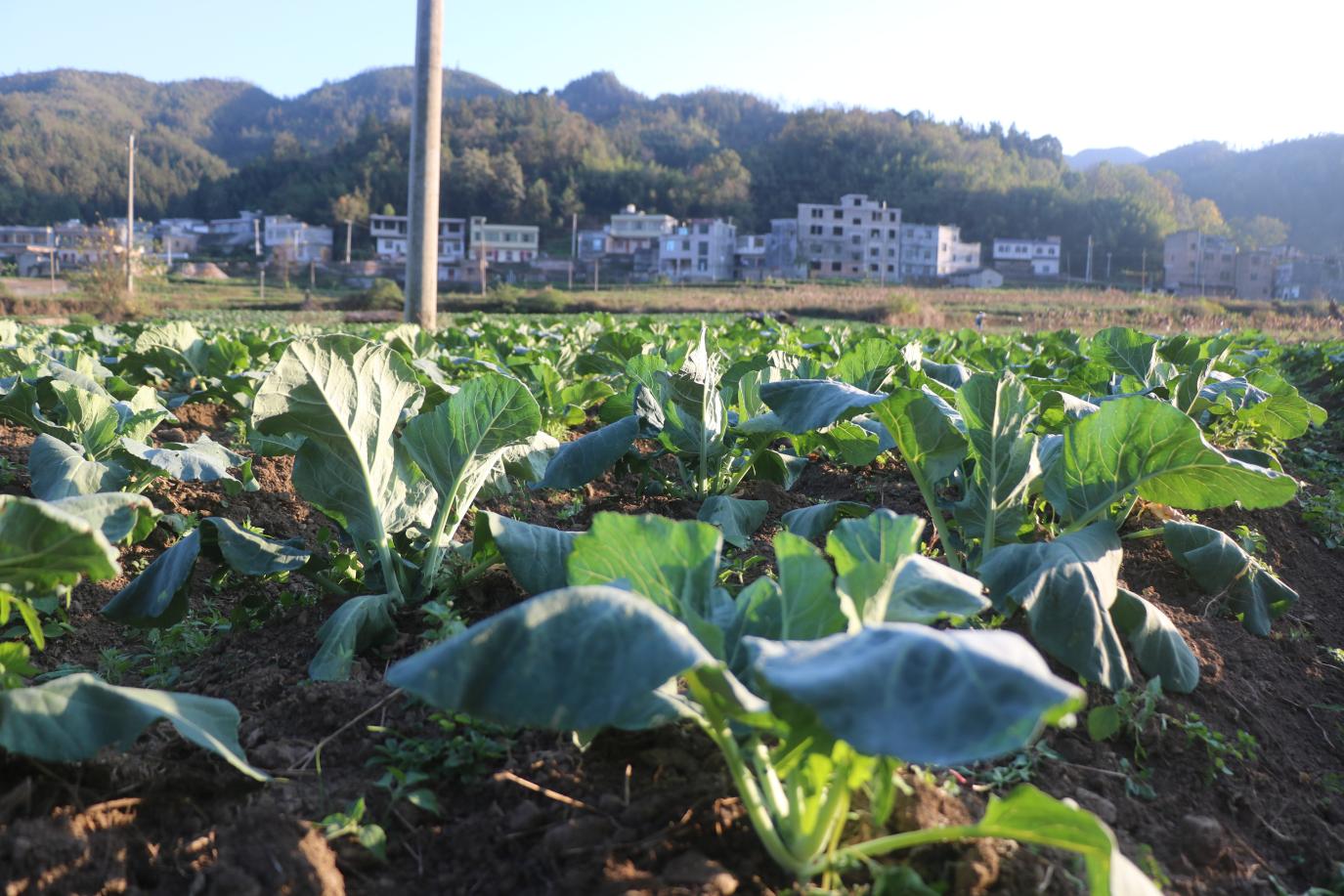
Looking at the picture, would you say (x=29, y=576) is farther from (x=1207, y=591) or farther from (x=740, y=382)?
(x=1207, y=591)

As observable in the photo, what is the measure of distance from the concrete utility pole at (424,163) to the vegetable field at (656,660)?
29.1 feet

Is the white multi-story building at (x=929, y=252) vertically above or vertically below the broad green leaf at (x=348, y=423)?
above

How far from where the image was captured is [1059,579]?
6.04ft

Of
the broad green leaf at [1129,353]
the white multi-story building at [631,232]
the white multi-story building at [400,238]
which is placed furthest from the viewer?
the white multi-story building at [631,232]

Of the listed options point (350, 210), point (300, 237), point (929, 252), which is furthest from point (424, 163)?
point (300, 237)

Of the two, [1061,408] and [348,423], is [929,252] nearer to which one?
[1061,408]

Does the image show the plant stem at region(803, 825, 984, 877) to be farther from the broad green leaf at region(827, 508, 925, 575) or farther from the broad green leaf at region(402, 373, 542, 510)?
the broad green leaf at region(402, 373, 542, 510)

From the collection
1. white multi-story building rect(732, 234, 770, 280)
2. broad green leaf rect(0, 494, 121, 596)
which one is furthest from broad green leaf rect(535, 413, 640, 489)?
white multi-story building rect(732, 234, 770, 280)

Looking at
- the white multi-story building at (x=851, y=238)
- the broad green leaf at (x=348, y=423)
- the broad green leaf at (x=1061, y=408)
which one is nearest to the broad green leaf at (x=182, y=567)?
the broad green leaf at (x=348, y=423)

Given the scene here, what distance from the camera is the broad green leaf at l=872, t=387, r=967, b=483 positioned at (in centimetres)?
236

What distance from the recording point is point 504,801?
1421 millimetres

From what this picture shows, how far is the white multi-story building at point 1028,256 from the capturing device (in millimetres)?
84062

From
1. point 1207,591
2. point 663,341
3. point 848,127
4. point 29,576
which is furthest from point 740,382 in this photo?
point 848,127

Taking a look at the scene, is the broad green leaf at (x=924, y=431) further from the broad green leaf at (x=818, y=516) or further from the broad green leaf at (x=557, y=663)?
the broad green leaf at (x=557, y=663)
